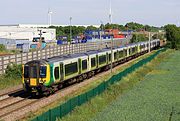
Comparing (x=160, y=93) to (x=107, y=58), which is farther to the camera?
(x=107, y=58)

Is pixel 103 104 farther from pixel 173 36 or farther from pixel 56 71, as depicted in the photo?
pixel 173 36

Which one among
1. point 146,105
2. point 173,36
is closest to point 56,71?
point 146,105

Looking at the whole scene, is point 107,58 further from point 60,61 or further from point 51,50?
point 60,61

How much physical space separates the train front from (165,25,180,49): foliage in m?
99.1

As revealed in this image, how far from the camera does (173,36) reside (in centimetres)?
12631

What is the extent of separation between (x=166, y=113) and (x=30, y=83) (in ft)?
38.8

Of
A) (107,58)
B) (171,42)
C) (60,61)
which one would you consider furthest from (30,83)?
(171,42)

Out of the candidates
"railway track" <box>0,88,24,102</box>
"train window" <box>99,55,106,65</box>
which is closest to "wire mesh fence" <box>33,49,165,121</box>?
"railway track" <box>0,88,24,102</box>

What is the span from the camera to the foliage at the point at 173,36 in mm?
126188

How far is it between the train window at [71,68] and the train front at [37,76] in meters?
4.62

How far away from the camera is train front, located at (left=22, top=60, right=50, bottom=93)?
104ft

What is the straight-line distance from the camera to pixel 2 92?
117 ft

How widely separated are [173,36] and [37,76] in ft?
329

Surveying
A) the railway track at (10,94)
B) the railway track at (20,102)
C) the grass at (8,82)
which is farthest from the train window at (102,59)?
the railway track at (10,94)
